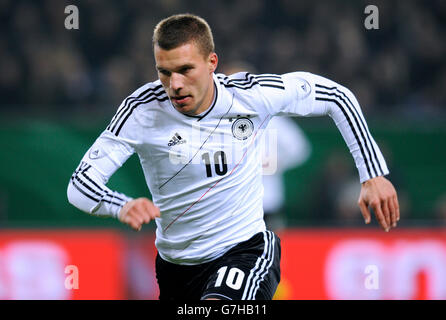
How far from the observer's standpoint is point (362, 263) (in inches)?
294

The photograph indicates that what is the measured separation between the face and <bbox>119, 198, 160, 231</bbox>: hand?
0.75 metres

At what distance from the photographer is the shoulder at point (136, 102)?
421 cm

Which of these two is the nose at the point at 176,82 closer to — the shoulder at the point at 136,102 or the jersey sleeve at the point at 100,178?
the shoulder at the point at 136,102

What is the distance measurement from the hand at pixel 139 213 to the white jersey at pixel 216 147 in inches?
20.1

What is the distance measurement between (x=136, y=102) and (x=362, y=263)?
12.8ft

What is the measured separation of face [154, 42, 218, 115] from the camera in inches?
165

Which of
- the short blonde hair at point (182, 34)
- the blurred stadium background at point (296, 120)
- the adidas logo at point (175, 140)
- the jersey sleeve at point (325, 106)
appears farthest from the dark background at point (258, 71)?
the short blonde hair at point (182, 34)

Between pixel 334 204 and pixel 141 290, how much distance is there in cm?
256

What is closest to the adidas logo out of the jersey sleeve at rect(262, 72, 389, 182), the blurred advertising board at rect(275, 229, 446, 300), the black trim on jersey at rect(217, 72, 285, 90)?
the black trim on jersey at rect(217, 72, 285, 90)

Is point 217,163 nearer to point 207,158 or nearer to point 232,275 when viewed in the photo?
point 207,158

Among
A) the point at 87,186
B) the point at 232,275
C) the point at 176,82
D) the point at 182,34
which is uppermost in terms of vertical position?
the point at 182,34

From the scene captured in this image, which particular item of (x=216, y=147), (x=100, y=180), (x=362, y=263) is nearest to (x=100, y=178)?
(x=100, y=180)

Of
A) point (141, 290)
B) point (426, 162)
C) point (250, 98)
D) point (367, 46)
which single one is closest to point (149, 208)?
point (250, 98)
